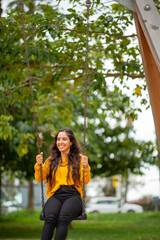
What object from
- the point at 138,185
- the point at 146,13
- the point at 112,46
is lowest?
the point at 138,185

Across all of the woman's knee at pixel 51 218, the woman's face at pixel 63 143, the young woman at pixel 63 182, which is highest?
the woman's face at pixel 63 143

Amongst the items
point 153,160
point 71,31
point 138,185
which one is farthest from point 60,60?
point 138,185

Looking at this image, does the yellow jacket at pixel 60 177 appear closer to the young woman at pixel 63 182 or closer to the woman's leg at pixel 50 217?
the young woman at pixel 63 182

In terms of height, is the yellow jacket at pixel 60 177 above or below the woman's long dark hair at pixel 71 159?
below

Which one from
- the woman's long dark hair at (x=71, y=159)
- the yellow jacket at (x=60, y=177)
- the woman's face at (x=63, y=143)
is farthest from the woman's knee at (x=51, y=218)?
the woman's face at (x=63, y=143)

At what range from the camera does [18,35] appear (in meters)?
6.69

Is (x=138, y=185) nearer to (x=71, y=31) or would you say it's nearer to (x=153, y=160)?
(x=153, y=160)

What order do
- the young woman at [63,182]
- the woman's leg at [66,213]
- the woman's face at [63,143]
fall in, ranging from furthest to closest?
the woman's face at [63,143] → the young woman at [63,182] → the woman's leg at [66,213]

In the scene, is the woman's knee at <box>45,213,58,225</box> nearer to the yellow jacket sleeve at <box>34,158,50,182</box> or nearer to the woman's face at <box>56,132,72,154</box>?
the yellow jacket sleeve at <box>34,158,50,182</box>

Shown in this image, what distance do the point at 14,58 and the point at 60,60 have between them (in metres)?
0.95

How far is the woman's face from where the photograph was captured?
516cm

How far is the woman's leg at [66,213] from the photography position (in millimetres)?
4371

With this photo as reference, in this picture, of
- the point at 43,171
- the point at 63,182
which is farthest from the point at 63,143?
the point at 63,182

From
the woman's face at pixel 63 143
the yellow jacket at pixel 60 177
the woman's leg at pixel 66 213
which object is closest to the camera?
the woman's leg at pixel 66 213
